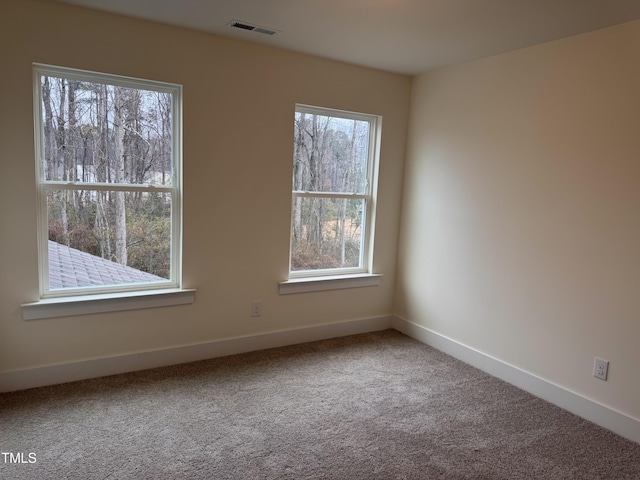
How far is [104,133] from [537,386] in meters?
3.26

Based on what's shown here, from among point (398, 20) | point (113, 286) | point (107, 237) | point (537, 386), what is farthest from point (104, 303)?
point (537, 386)

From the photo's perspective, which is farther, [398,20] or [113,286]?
[113,286]

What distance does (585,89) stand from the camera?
2566 mm

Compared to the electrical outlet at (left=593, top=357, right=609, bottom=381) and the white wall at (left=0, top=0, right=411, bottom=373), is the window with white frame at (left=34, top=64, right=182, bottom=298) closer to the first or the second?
the white wall at (left=0, top=0, right=411, bottom=373)

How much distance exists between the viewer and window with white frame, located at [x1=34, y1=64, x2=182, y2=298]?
2.64 metres

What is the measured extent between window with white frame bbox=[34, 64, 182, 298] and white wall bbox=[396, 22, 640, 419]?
2.05 metres

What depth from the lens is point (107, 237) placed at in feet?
9.38

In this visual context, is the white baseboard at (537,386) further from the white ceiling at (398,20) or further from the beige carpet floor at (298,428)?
the white ceiling at (398,20)

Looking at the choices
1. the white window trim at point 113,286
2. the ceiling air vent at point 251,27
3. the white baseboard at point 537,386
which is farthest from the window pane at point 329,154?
the white baseboard at point 537,386

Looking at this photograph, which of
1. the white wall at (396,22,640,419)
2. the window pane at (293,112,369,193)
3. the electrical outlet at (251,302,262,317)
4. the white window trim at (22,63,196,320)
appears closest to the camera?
the white wall at (396,22,640,419)

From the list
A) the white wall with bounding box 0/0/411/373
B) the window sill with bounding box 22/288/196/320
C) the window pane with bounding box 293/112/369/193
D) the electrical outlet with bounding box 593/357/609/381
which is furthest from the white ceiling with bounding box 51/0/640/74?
the electrical outlet with bounding box 593/357/609/381

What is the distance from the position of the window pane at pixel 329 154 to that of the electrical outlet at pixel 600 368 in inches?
84.2

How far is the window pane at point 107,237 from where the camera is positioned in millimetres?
2713

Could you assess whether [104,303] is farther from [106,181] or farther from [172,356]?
[106,181]
